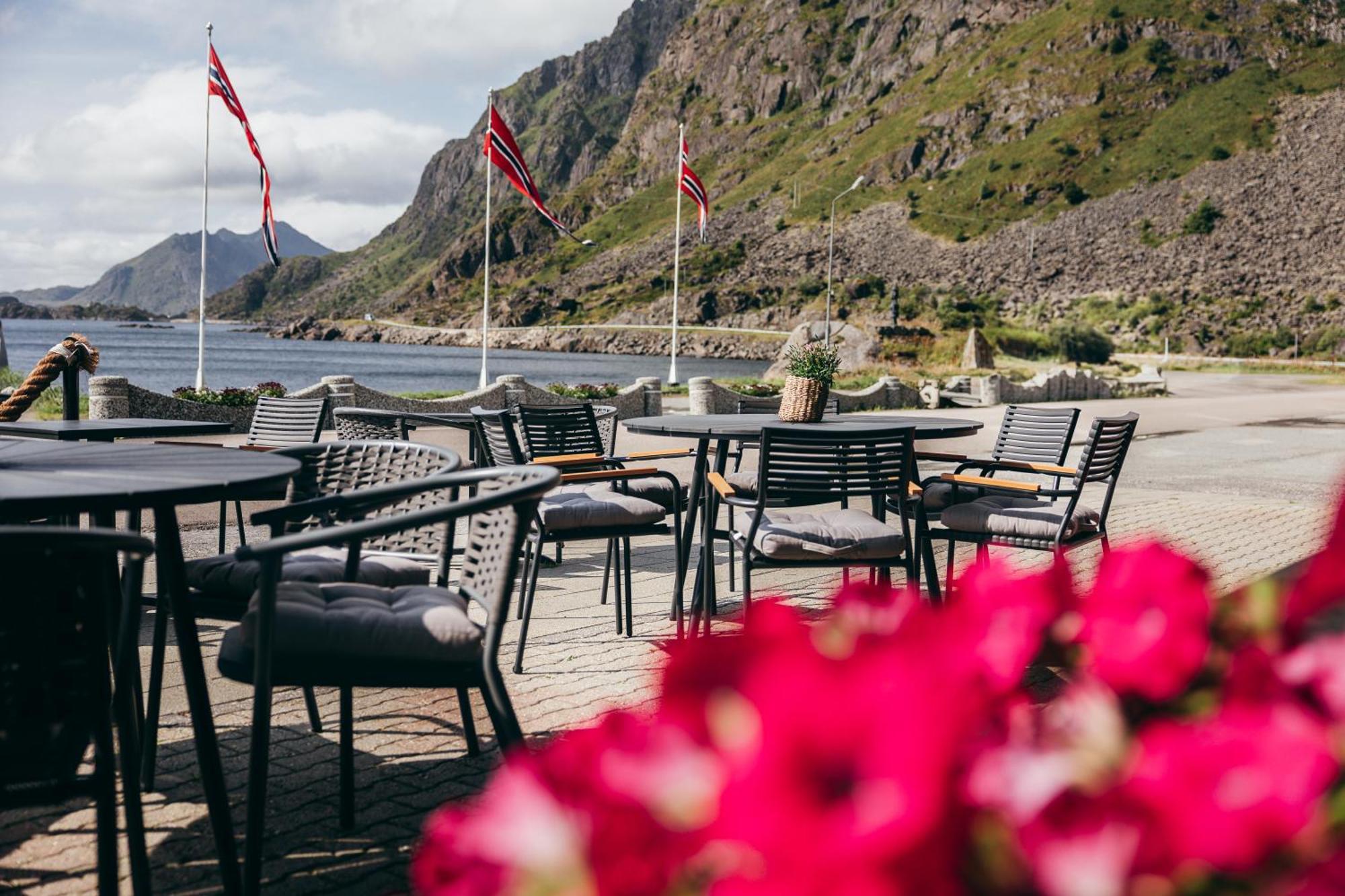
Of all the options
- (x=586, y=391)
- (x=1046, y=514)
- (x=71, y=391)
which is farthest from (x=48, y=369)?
(x=586, y=391)

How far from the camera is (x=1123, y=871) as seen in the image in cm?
50

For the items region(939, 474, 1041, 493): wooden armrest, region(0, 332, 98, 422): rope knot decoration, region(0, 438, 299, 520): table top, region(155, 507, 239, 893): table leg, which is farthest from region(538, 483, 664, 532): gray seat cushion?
region(155, 507, 239, 893): table leg

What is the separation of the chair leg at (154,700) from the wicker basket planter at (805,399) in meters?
3.59

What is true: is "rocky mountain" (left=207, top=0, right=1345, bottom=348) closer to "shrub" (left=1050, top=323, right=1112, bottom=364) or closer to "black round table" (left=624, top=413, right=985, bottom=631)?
"shrub" (left=1050, top=323, right=1112, bottom=364)

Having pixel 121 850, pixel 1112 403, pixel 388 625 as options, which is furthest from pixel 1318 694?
pixel 1112 403

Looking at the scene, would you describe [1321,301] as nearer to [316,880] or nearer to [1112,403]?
[1112,403]

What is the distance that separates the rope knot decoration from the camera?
5020mm

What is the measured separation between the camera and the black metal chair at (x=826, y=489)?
458cm

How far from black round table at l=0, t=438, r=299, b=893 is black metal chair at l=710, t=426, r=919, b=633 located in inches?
78.4

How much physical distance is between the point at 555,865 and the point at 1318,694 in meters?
0.41

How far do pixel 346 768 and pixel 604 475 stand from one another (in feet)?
7.25

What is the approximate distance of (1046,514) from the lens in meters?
5.34

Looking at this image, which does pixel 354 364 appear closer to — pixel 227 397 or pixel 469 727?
pixel 227 397

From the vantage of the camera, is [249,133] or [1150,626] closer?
[1150,626]
